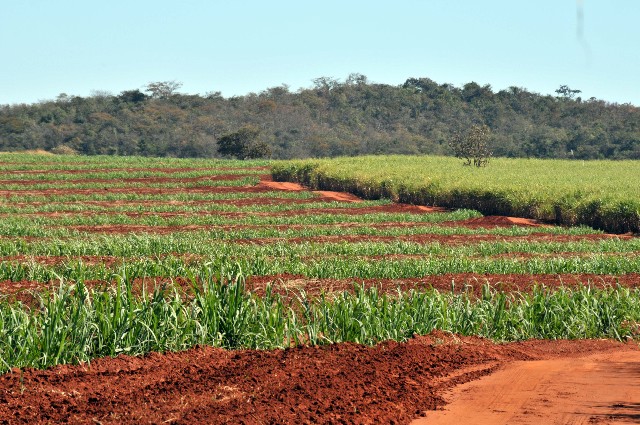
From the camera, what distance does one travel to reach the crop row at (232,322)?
838cm

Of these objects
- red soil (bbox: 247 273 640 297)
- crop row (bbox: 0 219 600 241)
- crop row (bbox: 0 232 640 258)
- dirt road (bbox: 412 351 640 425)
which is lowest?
crop row (bbox: 0 219 600 241)

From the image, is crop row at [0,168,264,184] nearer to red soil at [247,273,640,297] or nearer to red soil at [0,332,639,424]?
red soil at [247,273,640,297]

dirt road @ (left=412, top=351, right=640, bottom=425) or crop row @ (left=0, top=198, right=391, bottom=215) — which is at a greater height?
dirt road @ (left=412, top=351, right=640, bottom=425)

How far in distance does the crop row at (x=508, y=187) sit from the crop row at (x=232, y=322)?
1020 inches

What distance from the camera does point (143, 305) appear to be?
9.11m

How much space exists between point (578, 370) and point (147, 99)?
138183 mm

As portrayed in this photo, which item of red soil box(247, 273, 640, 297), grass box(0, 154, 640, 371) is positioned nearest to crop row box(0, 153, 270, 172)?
grass box(0, 154, 640, 371)

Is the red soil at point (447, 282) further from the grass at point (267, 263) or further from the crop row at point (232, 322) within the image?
the crop row at point (232, 322)

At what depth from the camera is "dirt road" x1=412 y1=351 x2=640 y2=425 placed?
6.87 metres

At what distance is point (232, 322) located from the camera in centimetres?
928

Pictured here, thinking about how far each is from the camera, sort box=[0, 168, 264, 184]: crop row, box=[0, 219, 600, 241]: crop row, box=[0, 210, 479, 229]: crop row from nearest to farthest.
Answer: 1. box=[0, 219, 600, 241]: crop row
2. box=[0, 210, 479, 229]: crop row
3. box=[0, 168, 264, 184]: crop row

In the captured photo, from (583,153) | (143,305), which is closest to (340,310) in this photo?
(143,305)

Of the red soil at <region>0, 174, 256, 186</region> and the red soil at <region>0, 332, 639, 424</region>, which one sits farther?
the red soil at <region>0, 174, 256, 186</region>

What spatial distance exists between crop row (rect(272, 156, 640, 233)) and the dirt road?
28.8 m
